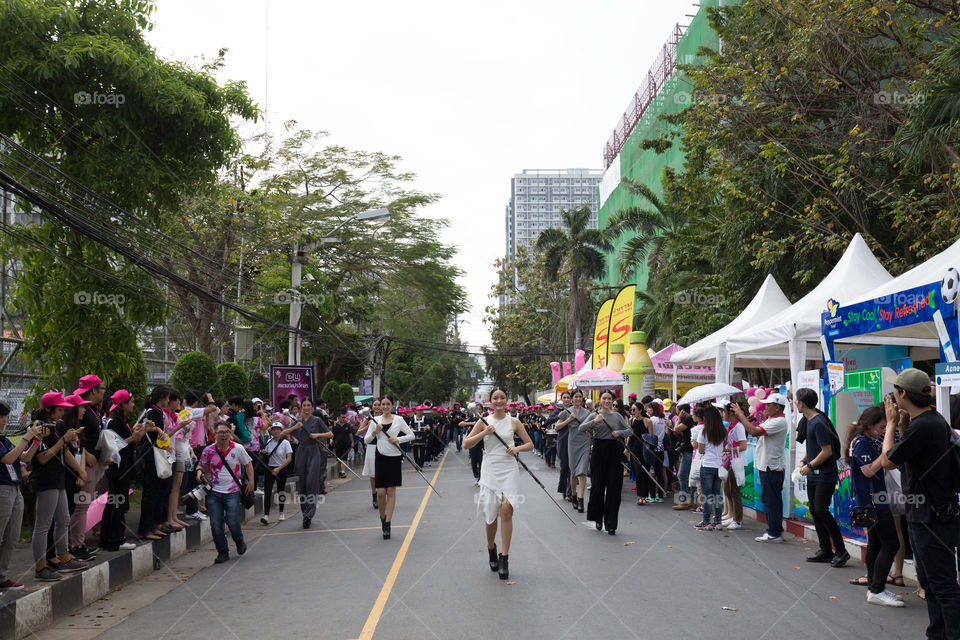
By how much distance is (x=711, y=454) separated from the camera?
11.7 metres

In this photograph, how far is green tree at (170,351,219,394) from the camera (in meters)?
18.5

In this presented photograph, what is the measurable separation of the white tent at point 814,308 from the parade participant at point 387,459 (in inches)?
230

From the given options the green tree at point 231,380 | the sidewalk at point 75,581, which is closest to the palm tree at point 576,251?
the green tree at point 231,380

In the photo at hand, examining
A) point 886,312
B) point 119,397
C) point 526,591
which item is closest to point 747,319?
point 886,312

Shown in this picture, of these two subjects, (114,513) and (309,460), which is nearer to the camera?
(114,513)

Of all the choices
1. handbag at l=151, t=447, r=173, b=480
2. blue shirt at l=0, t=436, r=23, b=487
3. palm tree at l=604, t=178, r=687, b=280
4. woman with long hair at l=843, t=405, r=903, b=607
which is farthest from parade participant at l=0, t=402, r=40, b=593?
palm tree at l=604, t=178, r=687, b=280

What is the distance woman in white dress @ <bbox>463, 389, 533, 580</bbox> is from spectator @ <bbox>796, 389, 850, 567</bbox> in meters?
3.04

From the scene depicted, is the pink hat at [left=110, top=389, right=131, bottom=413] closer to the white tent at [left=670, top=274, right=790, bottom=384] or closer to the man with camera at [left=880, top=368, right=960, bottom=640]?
the man with camera at [left=880, top=368, right=960, bottom=640]

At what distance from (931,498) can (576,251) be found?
44877 mm

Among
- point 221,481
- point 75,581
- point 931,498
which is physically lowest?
point 75,581

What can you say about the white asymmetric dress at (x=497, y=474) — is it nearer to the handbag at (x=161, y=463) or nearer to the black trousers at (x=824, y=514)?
the black trousers at (x=824, y=514)

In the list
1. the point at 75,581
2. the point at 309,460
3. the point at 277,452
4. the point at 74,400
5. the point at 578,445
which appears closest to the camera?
the point at 75,581

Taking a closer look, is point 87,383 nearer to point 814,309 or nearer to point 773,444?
point 773,444

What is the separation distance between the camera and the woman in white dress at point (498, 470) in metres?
8.40
